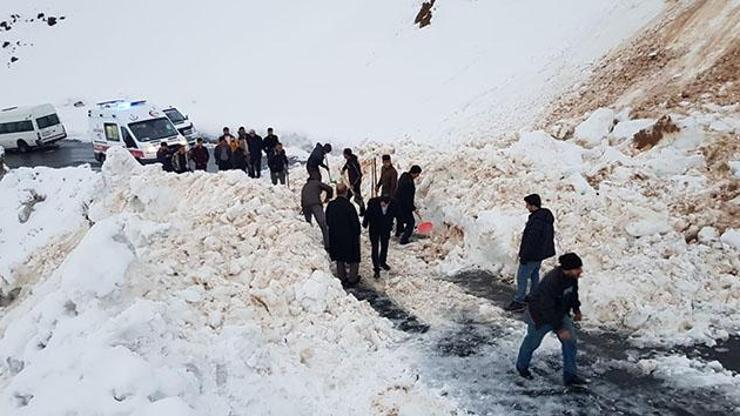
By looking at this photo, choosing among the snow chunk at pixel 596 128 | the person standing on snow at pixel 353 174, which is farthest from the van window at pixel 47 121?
the snow chunk at pixel 596 128

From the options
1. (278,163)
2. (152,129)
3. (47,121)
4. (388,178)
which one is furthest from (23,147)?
(388,178)

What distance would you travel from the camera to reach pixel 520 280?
8.24 metres

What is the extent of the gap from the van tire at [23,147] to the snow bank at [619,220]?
75.0 ft

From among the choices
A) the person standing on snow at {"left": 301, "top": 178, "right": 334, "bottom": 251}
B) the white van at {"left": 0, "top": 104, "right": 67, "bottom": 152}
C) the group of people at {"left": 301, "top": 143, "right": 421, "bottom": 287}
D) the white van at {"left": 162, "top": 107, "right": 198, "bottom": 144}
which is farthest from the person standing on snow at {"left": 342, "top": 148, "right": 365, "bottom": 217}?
the white van at {"left": 0, "top": 104, "right": 67, "bottom": 152}

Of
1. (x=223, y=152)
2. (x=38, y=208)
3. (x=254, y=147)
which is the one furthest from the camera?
(x=38, y=208)

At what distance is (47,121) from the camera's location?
92.3 ft

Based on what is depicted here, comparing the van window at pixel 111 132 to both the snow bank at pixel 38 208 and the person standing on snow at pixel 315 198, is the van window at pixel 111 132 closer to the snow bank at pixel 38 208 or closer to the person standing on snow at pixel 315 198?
the snow bank at pixel 38 208

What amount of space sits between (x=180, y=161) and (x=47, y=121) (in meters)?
16.7

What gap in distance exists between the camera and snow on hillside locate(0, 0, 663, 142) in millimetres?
19547

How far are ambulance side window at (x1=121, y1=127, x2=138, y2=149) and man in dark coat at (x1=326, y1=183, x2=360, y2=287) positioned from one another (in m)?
11.9

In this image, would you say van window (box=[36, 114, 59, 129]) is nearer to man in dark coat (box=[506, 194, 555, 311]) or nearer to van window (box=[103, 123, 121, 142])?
van window (box=[103, 123, 121, 142])

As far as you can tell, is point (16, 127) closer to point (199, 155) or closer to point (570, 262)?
point (199, 155)

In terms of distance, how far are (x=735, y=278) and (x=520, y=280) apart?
277cm

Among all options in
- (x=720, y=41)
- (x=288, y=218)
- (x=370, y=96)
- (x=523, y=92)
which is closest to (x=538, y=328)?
(x=288, y=218)
